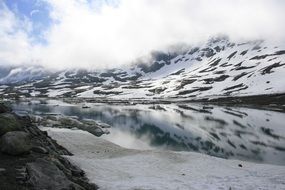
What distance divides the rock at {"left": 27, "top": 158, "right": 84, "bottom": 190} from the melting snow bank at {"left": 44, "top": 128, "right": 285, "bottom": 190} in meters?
3.50

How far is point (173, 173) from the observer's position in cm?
2897

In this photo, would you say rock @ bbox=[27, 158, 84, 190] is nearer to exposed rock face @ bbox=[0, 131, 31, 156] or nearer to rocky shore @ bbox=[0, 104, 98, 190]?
rocky shore @ bbox=[0, 104, 98, 190]

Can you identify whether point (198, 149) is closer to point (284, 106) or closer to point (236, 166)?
point (236, 166)

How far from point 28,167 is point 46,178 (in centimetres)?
165

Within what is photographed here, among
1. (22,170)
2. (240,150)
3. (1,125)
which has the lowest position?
(240,150)

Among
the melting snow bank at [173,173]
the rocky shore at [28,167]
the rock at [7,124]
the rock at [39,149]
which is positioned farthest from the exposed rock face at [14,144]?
the melting snow bank at [173,173]

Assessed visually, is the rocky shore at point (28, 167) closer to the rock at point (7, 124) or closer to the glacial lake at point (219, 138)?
the rock at point (7, 124)

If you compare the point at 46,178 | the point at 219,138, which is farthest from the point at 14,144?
the point at 219,138

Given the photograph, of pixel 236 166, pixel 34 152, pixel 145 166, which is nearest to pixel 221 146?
pixel 236 166

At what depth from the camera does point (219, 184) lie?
957 inches

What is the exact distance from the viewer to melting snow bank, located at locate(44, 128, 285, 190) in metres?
23.9

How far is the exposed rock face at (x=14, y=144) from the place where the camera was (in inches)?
941

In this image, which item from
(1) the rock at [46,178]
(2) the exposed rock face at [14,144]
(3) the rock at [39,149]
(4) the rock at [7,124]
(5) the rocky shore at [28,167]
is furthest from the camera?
(3) the rock at [39,149]

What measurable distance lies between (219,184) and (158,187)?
456 cm
